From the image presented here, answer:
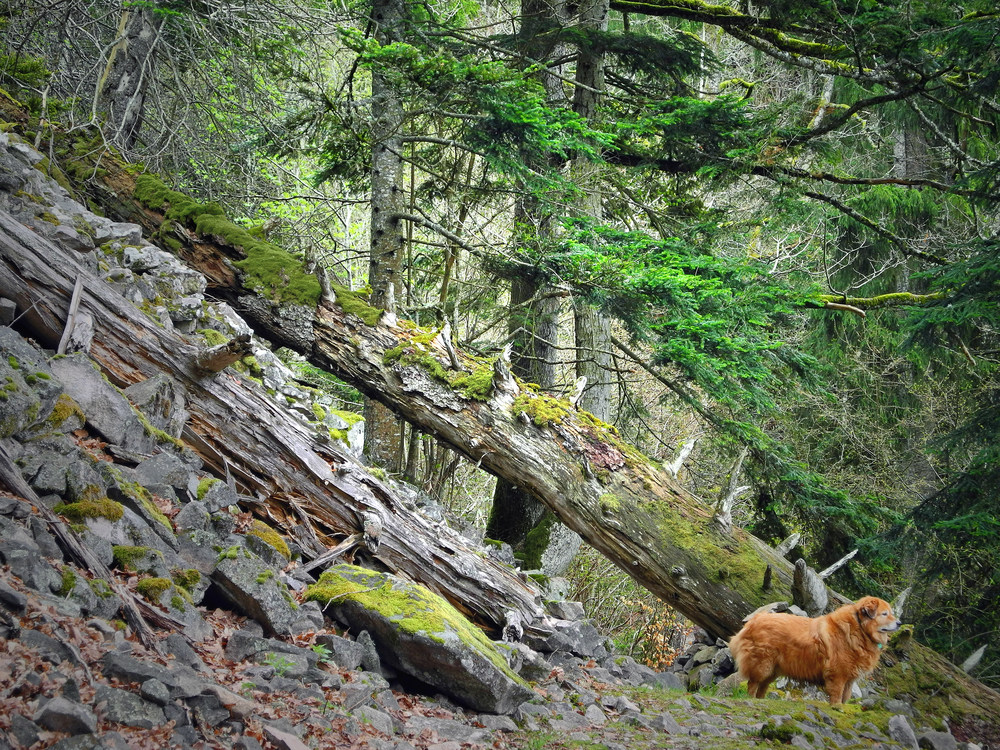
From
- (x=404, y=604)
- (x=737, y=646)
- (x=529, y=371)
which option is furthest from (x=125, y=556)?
(x=529, y=371)

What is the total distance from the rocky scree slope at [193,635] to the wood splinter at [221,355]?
0.33 metres

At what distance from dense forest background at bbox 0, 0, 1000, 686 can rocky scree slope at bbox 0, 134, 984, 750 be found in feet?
8.16

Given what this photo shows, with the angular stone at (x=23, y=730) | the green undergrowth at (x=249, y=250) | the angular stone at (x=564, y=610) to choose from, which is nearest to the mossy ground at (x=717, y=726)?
the angular stone at (x=564, y=610)

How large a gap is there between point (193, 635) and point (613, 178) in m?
7.67

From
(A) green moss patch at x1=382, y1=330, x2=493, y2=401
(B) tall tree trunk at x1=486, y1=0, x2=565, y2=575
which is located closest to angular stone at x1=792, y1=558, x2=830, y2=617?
(B) tall tree trunk at x1=486, y1=0, x2=565, y2=575

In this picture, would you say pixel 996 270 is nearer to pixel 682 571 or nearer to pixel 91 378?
pixel 682 571

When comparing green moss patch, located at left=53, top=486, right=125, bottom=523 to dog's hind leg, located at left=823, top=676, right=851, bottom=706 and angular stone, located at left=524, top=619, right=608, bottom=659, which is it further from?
dog's hind leg, located at left=823, top=676, right=851, bottom=706

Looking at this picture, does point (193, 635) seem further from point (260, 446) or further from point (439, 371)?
point (439, 371)

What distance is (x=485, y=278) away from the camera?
9570 mm

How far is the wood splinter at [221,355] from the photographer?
17.0 feet

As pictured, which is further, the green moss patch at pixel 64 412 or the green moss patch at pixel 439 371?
the green moss patch at pixel 439 371

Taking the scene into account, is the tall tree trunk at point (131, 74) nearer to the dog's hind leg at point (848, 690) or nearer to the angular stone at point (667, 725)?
the angular stone at point (667, 725)

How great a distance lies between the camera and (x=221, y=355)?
206 inches

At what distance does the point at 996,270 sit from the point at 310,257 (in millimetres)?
7035
